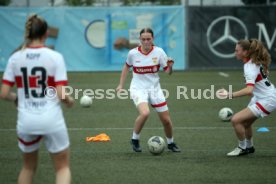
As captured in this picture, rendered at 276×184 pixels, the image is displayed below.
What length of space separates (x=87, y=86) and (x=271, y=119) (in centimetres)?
816

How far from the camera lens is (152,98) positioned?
10219 mm

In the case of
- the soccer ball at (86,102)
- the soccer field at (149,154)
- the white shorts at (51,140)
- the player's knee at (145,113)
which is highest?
the white shorts at (51,140)

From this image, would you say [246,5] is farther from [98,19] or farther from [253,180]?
[253,180]

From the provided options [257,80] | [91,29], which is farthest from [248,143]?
[91,29]

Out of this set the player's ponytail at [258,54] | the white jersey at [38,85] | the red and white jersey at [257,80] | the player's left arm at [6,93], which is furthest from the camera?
the player's ponytail at [258,54]

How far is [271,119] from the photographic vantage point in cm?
1429

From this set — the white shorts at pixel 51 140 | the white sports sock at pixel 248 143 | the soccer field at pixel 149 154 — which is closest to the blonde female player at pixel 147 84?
the soccer field at pixel 149 154

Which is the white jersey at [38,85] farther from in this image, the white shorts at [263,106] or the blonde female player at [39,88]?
the white shorts at [263,106]

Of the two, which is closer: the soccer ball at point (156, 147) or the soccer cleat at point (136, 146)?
the soccer ball at point (156, 147)

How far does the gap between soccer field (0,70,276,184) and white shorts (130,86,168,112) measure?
73 cm

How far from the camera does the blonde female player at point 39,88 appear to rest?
611cm

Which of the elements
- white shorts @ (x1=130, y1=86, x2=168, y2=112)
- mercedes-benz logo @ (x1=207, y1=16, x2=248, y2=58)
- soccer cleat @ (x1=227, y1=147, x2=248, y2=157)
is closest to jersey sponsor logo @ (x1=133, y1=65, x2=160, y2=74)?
white shorts @ (x1=130, y1=86, x2=168, y2=112)

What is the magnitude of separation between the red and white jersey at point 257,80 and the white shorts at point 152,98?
144 cm

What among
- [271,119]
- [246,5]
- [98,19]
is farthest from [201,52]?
[271,119]
